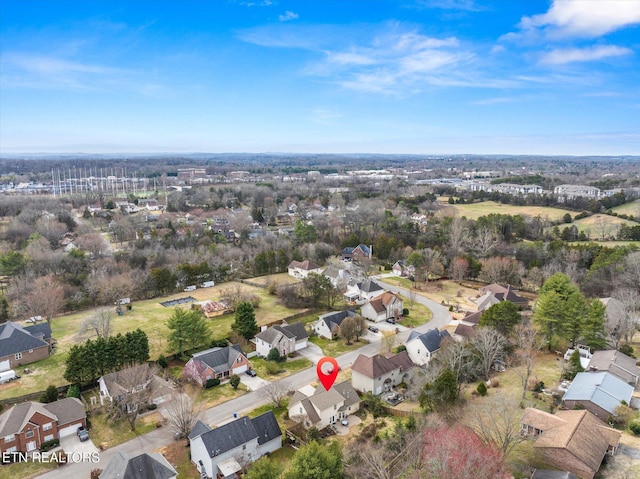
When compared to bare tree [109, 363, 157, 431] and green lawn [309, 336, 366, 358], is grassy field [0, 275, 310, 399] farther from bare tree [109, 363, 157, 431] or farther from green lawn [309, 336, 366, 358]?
bare tree [109, 363, 157, 431]

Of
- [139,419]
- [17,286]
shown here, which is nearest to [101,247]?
[17,286]

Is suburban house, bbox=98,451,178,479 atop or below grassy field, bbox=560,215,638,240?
below

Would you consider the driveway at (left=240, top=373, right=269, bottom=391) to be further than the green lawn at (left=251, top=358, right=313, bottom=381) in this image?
No

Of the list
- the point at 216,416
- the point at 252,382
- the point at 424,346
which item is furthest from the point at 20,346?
the point at 424,346

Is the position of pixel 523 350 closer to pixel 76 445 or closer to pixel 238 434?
pixel 238 434

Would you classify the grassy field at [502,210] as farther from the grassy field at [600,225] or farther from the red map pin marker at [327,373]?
the red map pin marker at [327,373]

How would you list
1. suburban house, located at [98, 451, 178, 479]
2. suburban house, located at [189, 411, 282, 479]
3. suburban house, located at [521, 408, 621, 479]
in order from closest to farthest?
suburban house, located at [98, 451, 178, 479] → suburban house, located at [521, 408, 621, 479] → suburban house, located at [189, 411, 282, 479]

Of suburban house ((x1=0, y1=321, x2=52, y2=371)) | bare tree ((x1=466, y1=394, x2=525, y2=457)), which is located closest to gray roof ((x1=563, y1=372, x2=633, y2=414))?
bare tree ((x1=466, y1=394, x2=525, y2=457))
